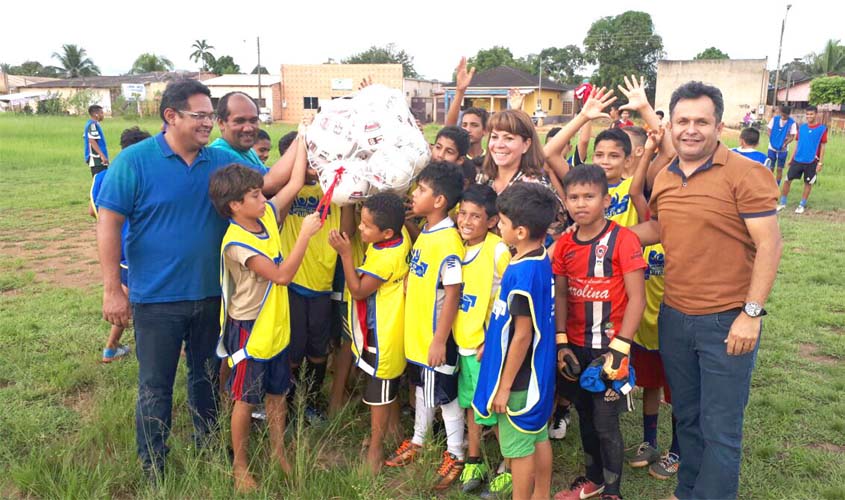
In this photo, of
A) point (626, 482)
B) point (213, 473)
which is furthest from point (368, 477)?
point (626, 482)

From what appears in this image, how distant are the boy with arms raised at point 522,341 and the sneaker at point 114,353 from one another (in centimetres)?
363

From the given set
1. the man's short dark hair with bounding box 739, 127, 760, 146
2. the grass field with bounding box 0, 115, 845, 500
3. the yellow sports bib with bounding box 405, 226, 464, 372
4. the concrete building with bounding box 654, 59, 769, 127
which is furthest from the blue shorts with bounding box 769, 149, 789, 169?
the concrete building with bounding box 654, 59, 769, 127

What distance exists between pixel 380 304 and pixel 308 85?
→ 49.4m

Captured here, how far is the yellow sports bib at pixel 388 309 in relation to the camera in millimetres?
3521

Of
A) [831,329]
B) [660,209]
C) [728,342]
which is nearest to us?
[728,342]

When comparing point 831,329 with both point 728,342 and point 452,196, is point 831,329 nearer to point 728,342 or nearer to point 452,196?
point 728,342

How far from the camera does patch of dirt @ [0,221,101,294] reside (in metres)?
7.68

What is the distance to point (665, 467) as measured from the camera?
367cm

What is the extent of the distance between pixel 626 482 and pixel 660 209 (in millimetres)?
1692

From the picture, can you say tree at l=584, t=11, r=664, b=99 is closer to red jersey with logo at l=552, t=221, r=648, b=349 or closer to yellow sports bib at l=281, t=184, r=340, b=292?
yellow sports bib at l=281, t=184, r=340, b=292

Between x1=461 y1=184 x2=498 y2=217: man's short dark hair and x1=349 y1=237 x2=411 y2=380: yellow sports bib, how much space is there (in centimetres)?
52

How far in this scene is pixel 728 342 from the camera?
9.23 ft

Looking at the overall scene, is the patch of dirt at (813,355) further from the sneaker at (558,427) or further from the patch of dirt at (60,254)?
the patch of dirt at (60,254)

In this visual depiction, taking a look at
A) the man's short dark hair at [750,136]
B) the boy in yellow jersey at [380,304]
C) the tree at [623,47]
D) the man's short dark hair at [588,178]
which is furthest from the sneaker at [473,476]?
the tree at [623,47]
